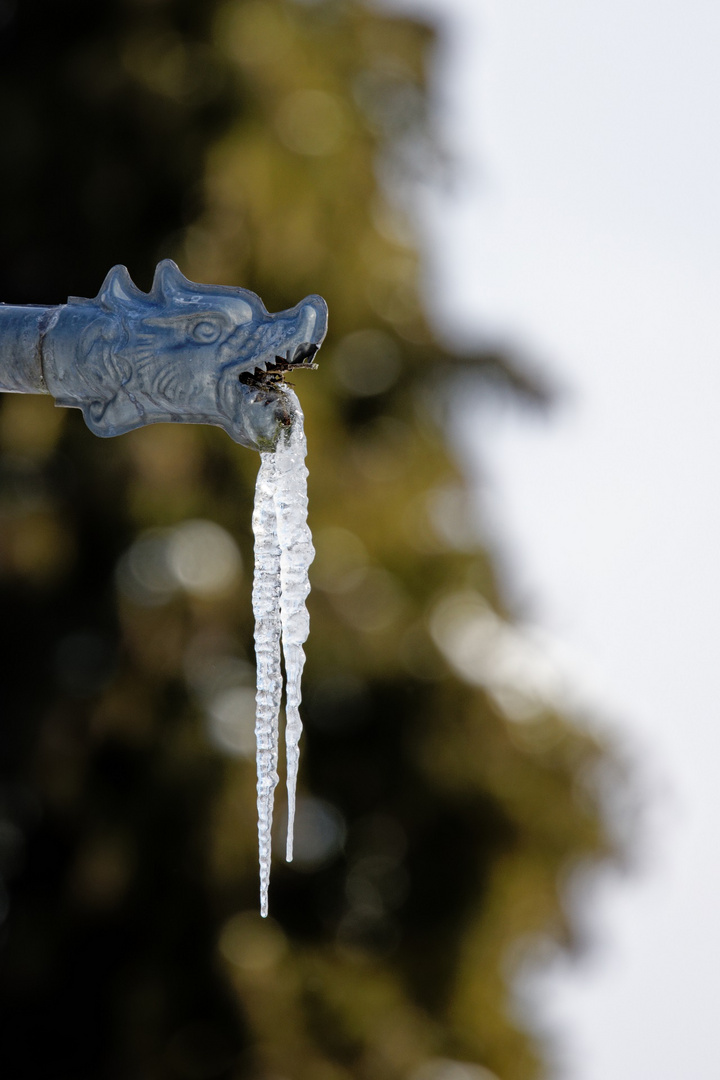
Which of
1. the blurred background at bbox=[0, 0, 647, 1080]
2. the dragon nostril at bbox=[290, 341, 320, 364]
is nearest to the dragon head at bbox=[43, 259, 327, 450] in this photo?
the dragon nostril at bbox=[290, 341, 320, 364]

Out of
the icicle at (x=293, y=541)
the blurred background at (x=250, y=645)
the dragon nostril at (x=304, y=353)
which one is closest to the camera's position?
the dragon nostril at (x=304, y=353)

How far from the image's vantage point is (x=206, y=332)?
1.40m

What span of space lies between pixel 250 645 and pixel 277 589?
2943 mm

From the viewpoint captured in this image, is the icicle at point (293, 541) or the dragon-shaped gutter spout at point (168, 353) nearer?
the dragon-shaped gutter spout at point (168, 353)

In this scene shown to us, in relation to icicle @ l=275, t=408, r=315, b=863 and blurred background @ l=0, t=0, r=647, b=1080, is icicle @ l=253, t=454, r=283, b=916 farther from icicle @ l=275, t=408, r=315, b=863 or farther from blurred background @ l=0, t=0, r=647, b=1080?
blurred background @ l=0, t=0, r=647, b=1080

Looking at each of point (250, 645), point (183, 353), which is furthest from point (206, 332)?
point (250, 645)

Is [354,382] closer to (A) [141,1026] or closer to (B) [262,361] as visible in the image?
(A) [141,1026]

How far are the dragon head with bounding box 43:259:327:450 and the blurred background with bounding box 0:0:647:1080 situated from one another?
9.77ft

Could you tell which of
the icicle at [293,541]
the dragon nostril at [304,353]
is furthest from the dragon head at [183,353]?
the icicle at [293,541]

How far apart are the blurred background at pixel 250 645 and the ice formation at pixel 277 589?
2.74 meters

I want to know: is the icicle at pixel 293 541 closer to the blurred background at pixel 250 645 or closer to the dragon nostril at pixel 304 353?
the dragon nostril at pixel 304 353

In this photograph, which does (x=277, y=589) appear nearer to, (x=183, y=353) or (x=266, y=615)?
(x=266, y=615)

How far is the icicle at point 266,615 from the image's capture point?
5.38ft

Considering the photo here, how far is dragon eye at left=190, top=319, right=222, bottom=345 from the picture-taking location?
1397 mm
